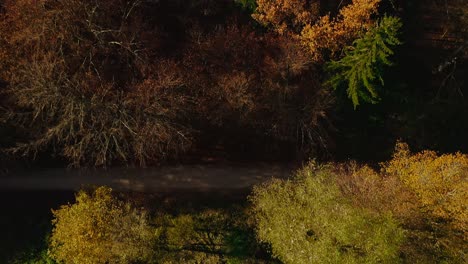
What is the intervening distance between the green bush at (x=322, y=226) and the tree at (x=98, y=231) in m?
9.01

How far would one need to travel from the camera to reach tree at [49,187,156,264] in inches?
1177

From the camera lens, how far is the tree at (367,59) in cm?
3006

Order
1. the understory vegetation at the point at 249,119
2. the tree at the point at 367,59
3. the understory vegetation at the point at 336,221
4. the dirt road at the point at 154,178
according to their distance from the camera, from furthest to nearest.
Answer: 1. the dirt road at the point at 154,178
2. the tree at the point at 367,59
3. the understory vegetation at the point at 249,119
4. the understory vegetation at the point at 336,221

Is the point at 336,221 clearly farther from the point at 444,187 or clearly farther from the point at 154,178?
Result: the point at 154,178

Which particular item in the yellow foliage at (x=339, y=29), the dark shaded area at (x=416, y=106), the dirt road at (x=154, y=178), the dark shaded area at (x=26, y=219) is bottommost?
the dark shaded area at (x=26, y=219)

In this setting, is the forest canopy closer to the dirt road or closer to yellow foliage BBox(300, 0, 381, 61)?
yellow foliage BBox(300, 0, 381, 61)

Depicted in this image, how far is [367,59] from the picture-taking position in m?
30.6

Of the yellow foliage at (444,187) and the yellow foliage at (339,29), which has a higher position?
the yellow foliage at (339,29)

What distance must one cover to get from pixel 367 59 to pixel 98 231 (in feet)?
70.6

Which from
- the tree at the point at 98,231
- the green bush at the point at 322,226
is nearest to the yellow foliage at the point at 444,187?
the green bush at the point at 322,226

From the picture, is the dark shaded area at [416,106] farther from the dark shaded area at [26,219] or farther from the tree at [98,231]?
the dark shaded area at [26,219]

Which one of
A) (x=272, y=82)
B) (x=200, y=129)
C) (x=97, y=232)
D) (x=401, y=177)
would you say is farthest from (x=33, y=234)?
(x=401, y=177)

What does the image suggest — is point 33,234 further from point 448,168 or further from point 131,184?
point 448,168

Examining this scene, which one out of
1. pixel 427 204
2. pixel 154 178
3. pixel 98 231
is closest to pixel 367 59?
pixel 427 204
